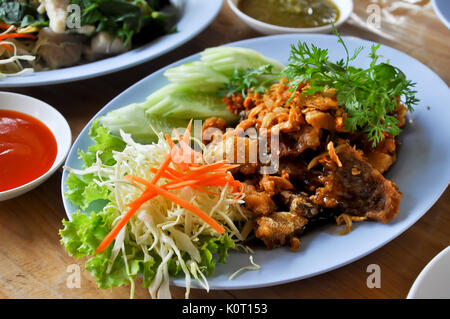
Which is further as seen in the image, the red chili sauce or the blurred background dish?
the blurred background dish

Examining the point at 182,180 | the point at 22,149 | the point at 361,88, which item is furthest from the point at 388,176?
the point at 22,149

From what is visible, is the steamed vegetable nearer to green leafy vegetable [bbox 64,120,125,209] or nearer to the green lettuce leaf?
green leafy vegetable [bbox 64,120,125,209]

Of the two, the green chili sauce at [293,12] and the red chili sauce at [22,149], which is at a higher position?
the green chili sauce at [293,12]

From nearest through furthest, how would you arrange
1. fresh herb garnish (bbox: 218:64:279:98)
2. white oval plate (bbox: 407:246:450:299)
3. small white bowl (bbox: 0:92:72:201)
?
white oval plate (bbox: 407:246:450:299)
small white bowl (bbox: 0:92:72:201)
fresh herb garnish (bbox: 218:64:279:98)

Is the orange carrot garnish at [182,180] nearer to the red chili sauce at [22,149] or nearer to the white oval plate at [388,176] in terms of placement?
the white oval plate at [388,176]

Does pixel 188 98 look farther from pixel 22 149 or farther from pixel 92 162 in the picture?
pixel 22 149

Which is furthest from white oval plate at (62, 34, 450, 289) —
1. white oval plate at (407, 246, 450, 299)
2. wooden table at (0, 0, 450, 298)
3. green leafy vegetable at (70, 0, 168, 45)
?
green leafy vegetable at (70, 0, 168, 45)

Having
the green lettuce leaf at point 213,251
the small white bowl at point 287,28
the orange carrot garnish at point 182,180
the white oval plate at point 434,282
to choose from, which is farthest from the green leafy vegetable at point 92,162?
the small white bowl at point 287,28
